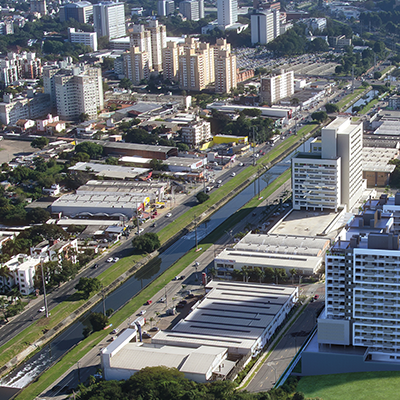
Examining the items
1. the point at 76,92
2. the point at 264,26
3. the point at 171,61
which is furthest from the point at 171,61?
the point at 264,26

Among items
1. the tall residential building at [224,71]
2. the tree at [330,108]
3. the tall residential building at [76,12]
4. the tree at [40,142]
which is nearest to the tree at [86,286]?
the tree at [40,142]

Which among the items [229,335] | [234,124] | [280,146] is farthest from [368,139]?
[229,335]

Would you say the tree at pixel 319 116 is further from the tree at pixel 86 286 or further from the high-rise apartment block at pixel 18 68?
the tree at pixel 86 286

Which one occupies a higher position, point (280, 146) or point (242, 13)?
point (242, 13)

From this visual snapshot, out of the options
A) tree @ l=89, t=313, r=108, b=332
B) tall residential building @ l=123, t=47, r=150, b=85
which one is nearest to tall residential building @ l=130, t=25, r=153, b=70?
tall residential building @ l=123, t=47, r=150, b=85

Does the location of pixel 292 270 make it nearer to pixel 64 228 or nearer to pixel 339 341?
pixel 339 341

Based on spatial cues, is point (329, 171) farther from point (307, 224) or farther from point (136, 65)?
point (136, 65)

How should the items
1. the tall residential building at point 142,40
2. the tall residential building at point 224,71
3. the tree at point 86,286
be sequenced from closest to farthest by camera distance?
the tree at point 86,286
the tall residential building at point 224,71
the tall residential building at point 142,40
